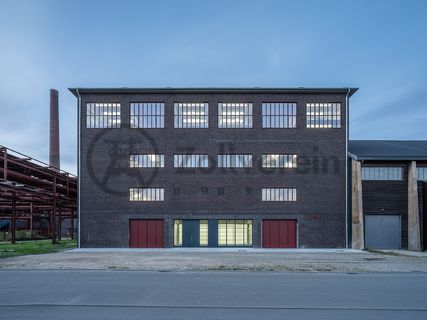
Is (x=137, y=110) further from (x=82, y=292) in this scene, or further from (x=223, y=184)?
(x=82, y=292)

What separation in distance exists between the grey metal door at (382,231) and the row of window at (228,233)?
32.6ft

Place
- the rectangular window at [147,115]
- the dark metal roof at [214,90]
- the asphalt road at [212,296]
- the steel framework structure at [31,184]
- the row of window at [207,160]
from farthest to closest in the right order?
the rectangular window at [147,115]
the dark metal roof at [214,90]
the row of window at [207,160]
the steel framework structure at [31,184]
the asphalt road at [212,296]

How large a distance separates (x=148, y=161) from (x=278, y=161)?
11.3m

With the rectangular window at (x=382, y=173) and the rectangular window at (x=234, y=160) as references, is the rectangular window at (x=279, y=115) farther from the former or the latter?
the rectangular window at (x=382, y=173)

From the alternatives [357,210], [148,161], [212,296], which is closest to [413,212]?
[357,210]

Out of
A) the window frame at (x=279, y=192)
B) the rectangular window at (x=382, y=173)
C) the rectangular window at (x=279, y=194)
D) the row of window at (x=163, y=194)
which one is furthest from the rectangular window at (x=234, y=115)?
the rectangular window at (x=382, y=173)

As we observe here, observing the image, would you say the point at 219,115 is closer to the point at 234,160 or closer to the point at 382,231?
the point at 234,160

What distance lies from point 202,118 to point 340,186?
43.7ft

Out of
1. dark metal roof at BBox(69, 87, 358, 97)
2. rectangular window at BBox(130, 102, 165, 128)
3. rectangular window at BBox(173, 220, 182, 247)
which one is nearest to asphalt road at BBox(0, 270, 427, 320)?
rectangular window at BBox(173, 220, 182, 247)

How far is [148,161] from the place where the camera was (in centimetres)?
3469

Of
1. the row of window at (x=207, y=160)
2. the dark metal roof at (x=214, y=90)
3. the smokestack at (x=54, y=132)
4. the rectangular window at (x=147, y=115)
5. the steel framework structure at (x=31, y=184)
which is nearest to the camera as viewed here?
the steel framework structure at (x=31, y=184)

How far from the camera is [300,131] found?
34719 millimetres

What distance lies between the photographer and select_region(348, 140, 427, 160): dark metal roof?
32.9 m

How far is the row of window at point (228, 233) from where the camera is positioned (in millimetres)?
Result: 34312
